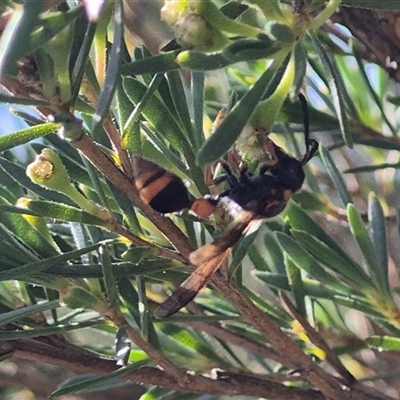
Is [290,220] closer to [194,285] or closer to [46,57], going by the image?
[194,285]

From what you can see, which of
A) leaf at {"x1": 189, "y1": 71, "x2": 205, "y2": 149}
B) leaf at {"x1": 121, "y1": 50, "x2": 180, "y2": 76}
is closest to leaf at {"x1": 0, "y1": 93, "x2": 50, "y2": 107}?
leaf at {"x1": 121, "y1": 50, "x2": 180, "y2": 76}

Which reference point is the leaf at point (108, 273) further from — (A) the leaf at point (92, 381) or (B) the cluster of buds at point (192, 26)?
(B) the cluster of buds at point (192, 26)

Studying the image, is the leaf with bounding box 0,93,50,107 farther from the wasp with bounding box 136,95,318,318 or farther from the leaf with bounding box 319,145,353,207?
the leaf with bounding box 319,145,353,207

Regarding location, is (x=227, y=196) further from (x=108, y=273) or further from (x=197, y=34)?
(x=197, y=34)

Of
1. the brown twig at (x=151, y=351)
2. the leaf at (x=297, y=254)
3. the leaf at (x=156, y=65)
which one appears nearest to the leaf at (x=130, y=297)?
the brown twig at (x=151, y=351)

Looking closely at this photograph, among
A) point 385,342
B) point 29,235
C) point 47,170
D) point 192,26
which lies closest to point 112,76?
point 192,26

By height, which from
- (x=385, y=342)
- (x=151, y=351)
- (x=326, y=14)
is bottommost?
(x=385, y=342)

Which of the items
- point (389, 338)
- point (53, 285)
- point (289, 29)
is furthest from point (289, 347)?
point (289, 29)

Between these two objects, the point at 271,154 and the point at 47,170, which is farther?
the point at 271,154
